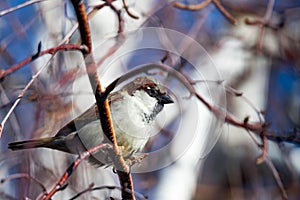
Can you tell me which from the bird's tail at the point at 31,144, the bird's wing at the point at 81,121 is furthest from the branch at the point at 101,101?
the bird's tail at the point at 31,144

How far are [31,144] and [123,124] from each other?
0.43m

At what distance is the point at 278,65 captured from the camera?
452 cm

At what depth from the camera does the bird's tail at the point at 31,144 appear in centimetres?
253

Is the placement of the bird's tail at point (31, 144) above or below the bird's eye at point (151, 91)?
below

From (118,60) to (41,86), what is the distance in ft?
1.67

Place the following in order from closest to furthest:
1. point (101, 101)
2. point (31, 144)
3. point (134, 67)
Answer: point (101, 101) → point (31, 144) → point (134, 67)

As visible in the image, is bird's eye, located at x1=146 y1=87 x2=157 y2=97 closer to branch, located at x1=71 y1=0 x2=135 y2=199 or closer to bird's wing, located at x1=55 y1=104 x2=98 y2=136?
bird's wing, located at x1=55 y1=104 x2=98 y2=136

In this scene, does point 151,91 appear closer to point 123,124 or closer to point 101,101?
point 123,124

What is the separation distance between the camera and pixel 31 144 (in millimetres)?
2553

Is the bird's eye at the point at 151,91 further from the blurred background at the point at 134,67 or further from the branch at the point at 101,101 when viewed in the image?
the branch at the point at 101,101

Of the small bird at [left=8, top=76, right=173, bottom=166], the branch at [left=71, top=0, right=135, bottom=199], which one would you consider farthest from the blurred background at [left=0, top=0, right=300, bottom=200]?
the branch at [left=71, top=0, right=135, bottom=199]

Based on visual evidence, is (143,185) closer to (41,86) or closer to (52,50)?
(41,86)

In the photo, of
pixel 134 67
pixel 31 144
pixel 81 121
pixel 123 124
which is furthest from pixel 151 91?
pixel 31 144

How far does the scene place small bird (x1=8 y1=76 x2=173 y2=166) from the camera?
2.54 metres
